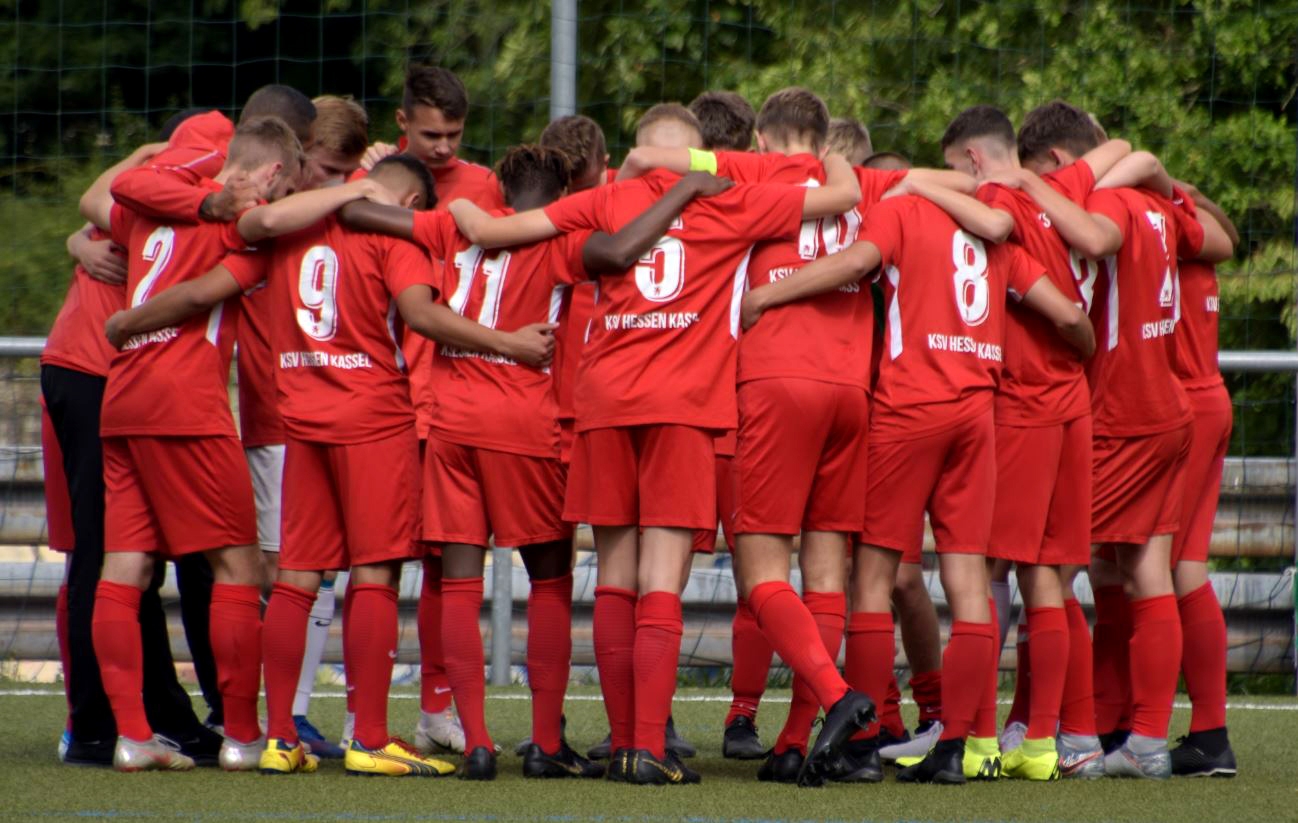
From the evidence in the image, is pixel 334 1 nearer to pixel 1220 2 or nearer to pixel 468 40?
pixel 468 40

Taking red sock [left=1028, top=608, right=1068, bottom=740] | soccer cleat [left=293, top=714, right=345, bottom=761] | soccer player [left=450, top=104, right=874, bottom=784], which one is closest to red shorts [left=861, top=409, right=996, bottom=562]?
red sock [left=1028, top=608, right=1068, bottom=740]

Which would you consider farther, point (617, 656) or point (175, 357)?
point (175, 357)

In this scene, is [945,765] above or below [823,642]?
below

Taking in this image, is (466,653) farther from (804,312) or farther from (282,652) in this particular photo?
(804,312)

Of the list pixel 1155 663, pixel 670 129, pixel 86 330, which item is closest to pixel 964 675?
pixel 1155 663

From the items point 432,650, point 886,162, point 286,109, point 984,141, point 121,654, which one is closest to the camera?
point 121,654

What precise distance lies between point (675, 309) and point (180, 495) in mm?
1544

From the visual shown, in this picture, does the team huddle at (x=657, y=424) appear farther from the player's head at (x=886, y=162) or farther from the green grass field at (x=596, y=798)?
the player's head at (x=886, y=162)

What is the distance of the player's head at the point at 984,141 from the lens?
5684 millimetres

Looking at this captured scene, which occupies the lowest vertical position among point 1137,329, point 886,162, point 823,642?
point 823,642

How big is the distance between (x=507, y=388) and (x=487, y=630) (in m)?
3.88

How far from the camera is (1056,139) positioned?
19.5 ft

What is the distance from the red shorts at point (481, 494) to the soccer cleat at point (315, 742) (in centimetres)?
99

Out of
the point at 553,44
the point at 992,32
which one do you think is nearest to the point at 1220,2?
the point at 992,32
